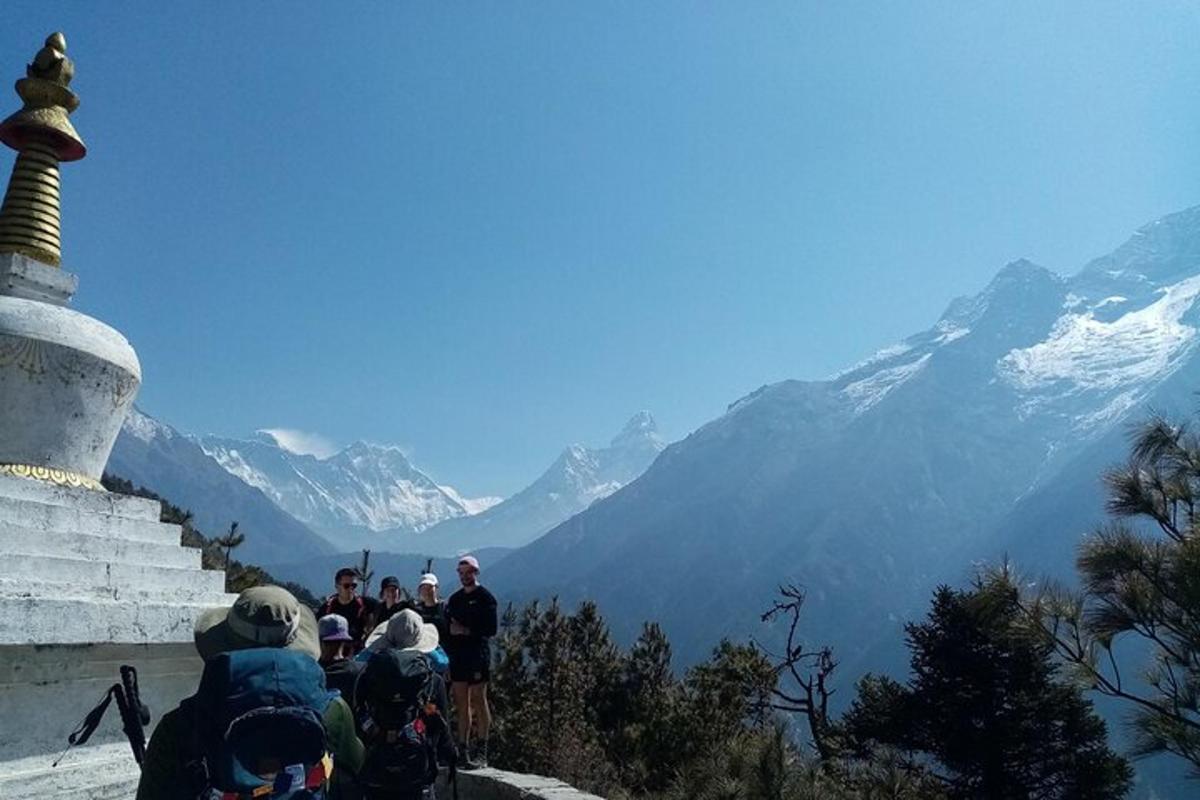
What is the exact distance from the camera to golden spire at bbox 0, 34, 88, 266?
770 centimetres

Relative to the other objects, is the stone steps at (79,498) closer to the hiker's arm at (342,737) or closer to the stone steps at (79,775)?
the stone steps at (79,775)

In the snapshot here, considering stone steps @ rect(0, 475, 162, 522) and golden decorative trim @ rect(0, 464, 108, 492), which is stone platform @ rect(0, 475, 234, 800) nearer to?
stone steps @ rect(0, 475, 162, 522)

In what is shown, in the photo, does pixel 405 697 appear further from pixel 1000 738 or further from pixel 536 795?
pixel 1000 738

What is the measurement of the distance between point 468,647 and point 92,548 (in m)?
3.03

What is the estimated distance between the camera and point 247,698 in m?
2.88

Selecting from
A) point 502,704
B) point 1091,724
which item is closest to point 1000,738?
point 1091,724

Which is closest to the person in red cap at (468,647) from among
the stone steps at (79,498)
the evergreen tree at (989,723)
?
the stone steps at (79,498)

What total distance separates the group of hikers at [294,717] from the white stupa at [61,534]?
1.91m

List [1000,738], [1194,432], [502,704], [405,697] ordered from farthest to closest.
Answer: [1000,738]
[502,704]
[1194,432]
[405,697]

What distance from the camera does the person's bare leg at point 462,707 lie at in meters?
7.25

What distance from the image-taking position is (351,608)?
7.49 metres

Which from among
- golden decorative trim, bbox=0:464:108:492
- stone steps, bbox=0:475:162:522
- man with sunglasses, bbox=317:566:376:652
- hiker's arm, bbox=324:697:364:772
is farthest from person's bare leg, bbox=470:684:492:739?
hiker's arm, bbox=324:697:364:772

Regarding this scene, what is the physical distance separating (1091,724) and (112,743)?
22.3 metres

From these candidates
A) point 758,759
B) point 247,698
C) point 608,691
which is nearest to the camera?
point 247,698
